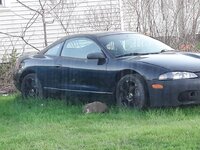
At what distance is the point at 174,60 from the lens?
8.93 metres

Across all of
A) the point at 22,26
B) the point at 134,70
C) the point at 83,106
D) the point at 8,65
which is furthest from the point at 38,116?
the point at 22,26

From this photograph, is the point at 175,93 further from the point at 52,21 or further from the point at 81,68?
the point at 52,21

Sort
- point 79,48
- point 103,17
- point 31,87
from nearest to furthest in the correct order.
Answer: point 79,48 < point 31,87 < point 103,17

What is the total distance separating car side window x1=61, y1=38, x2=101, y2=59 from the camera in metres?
9.86

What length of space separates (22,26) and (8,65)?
8.56 ft

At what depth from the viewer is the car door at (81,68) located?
939 centimetres

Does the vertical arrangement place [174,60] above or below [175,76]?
above

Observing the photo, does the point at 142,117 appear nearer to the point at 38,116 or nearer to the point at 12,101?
the point at 38,116

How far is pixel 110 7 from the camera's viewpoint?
17188 millimetres

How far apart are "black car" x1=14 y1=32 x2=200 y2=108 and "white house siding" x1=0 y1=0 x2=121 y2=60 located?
5.22 m

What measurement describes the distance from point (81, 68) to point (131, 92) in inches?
48.3

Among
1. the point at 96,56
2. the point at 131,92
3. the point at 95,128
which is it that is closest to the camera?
the point at 95,128

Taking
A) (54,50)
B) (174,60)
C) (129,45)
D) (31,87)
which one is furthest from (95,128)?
(31,87)

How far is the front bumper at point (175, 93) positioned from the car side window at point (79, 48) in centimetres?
162
